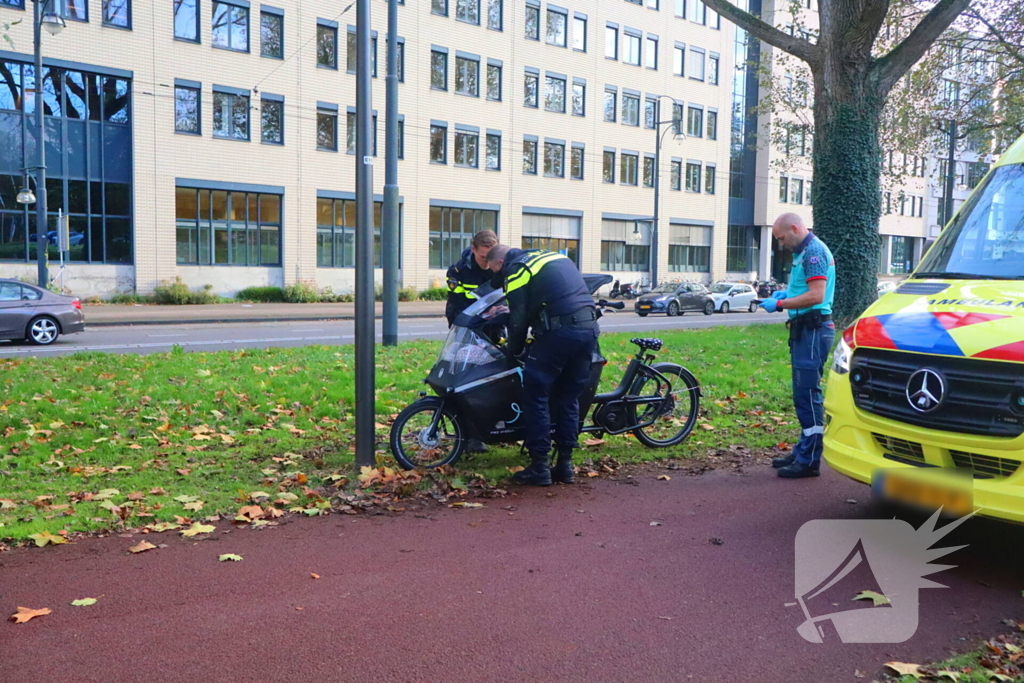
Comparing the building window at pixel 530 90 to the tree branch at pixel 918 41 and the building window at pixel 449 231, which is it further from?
the tree branch at pixel 918 41

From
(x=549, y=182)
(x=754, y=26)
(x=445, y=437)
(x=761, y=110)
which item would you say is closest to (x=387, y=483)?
(x=445, y=437)

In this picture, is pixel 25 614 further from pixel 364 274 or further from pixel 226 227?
pixel 226 227

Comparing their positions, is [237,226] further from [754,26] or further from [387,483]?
[387,483]

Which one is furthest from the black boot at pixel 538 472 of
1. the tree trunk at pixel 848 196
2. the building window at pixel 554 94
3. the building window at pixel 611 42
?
the building window at pixel 611 42

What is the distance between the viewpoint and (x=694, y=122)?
56031 millimetres

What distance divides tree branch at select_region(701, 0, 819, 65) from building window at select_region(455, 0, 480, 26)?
97.7ft

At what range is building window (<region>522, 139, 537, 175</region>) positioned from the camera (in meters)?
46.6

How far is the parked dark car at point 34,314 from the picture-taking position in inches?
693

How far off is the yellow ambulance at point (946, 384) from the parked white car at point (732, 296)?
117 feet

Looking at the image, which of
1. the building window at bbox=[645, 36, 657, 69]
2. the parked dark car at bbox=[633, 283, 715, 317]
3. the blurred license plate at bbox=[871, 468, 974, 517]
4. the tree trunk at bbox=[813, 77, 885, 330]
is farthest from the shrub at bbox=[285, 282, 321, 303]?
the blurred license plate at bbox=[871, 468, 974, 517]

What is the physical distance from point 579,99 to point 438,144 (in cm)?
1017

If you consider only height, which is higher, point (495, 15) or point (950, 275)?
point (495, 15)

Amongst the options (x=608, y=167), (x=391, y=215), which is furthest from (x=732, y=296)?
(x=391, y=215)

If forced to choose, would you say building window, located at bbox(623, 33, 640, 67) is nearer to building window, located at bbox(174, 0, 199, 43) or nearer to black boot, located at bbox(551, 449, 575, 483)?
building window, located at bbox(174, 0, 199, 43)
